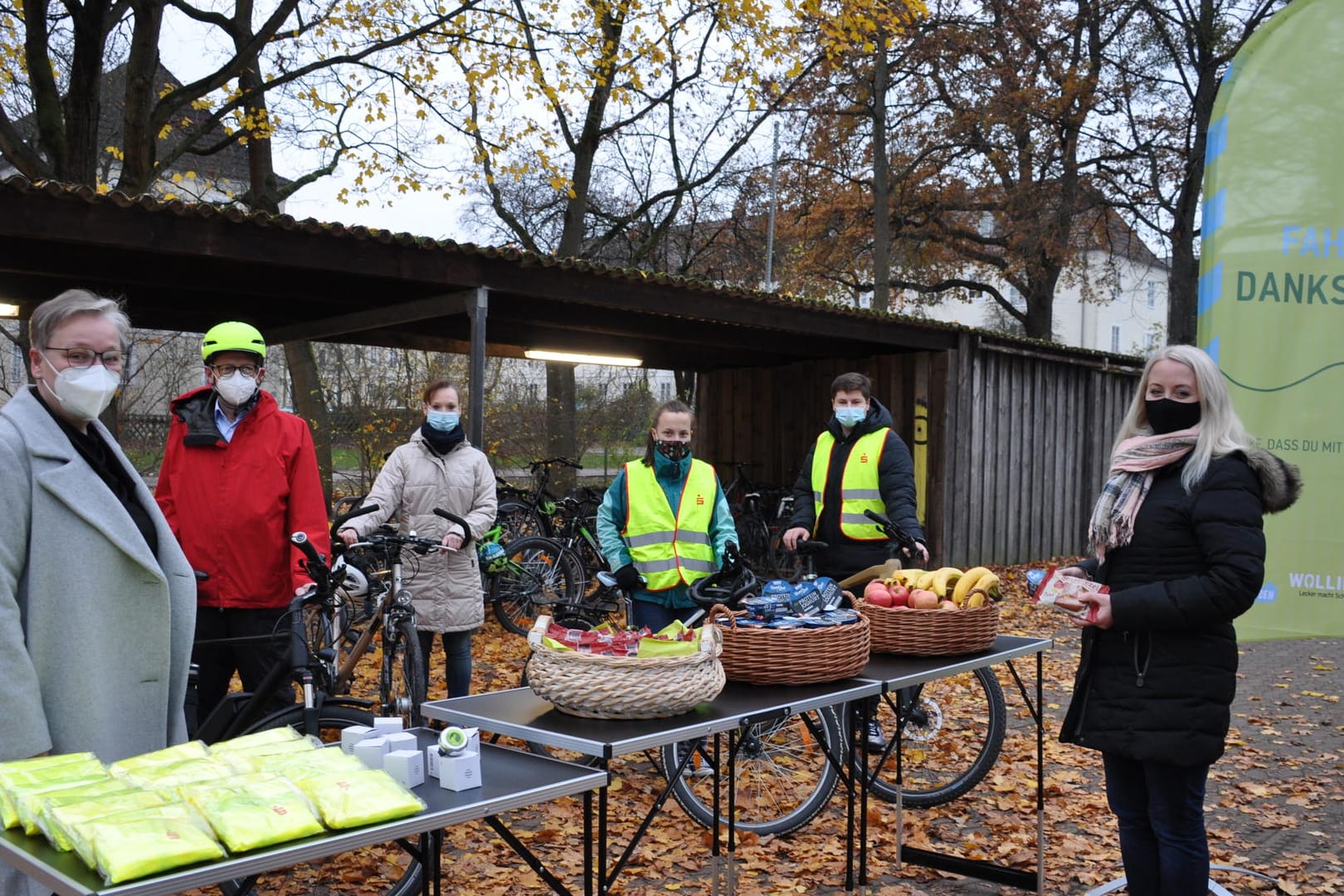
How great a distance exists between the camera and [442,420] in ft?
16.8

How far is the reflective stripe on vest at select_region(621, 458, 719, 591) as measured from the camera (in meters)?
4.56

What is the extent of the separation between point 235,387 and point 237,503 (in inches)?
15.7

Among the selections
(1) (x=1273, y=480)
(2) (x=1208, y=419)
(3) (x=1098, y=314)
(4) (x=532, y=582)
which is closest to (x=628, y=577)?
(2) (x=1208, y=419)

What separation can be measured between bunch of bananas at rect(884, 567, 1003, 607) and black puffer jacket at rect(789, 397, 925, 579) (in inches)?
41.1

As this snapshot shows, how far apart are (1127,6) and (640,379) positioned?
1143cm

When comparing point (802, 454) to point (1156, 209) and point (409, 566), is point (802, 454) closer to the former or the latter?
point (409, 566)

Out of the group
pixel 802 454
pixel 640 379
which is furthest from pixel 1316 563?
pixel 640 379

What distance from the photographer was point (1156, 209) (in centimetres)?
2094

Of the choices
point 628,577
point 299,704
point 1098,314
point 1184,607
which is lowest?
point 299,704

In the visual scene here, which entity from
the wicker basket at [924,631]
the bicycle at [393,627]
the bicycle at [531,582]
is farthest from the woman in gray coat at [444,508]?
the bicycle at [531,582]


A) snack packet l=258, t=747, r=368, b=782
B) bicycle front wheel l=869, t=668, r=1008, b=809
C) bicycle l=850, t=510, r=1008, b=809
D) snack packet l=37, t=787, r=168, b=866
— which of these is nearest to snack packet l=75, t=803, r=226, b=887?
snack packet l=37, t=787, r=168, b=866

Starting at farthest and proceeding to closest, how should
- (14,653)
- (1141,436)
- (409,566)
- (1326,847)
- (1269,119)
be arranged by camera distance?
1. (409,566)
2. (1326,847)
3. (1269,119)
4. (1141,436)
5. (14,653)

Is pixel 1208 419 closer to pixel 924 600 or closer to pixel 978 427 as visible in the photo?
pixel 924 600

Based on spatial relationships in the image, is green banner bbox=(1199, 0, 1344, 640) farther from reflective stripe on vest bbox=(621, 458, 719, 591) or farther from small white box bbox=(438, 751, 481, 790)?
small white box bbox=(438, 751, 481, 790)
